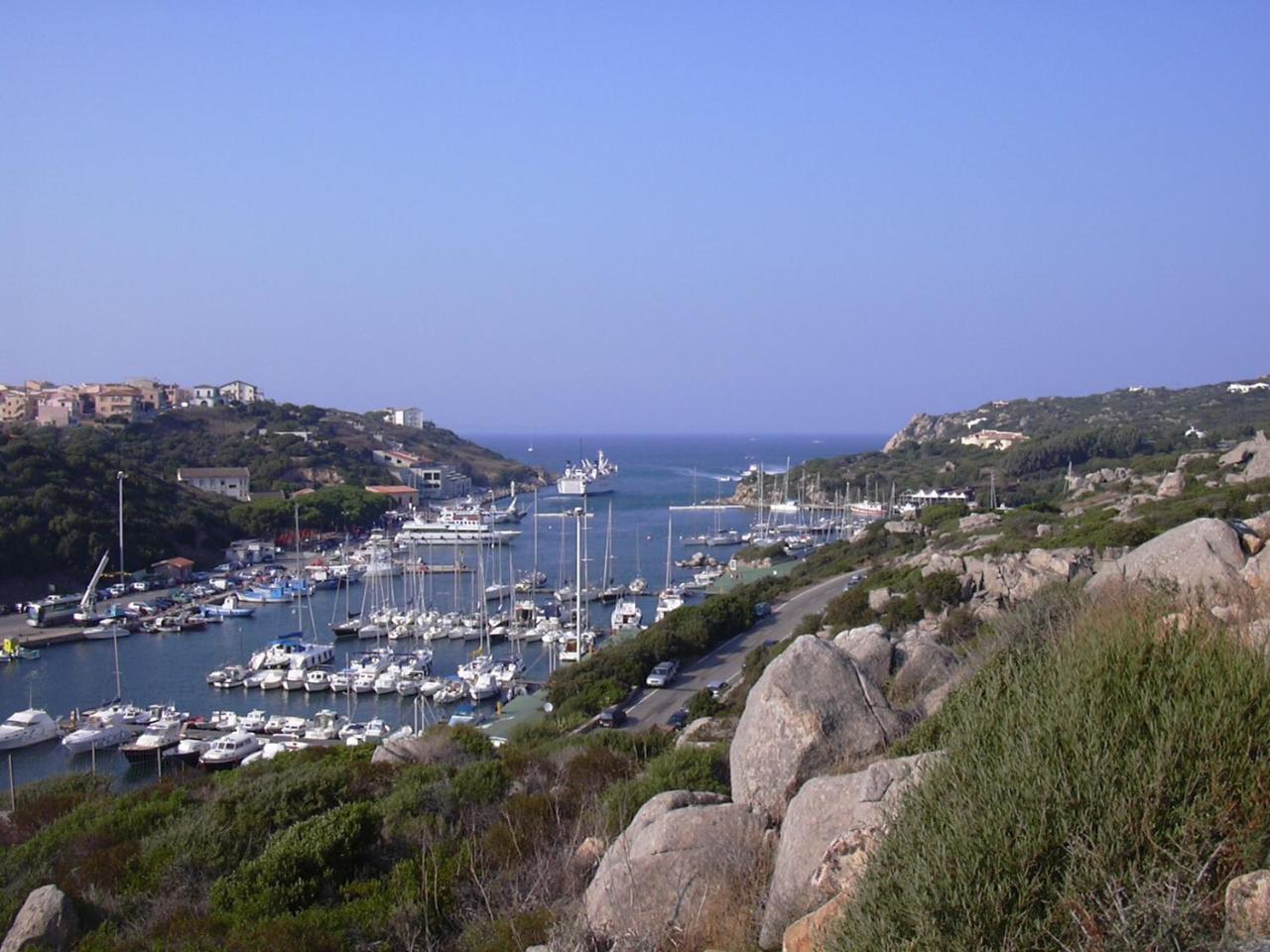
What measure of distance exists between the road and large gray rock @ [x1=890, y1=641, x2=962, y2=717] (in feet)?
22.3

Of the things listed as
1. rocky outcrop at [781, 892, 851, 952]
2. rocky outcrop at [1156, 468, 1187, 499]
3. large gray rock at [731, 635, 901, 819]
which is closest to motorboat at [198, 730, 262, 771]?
large gray rock at [731, 635, 901, 819]

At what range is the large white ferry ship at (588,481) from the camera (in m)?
80.1

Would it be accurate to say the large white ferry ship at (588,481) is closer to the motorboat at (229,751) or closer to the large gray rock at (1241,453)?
the large gray rock at (1241,453)

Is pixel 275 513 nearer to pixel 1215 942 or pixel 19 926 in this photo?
pixel 19 926

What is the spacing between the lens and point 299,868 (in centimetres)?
624

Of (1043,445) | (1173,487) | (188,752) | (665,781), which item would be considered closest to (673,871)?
(665,781)

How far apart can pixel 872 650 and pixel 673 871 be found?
3.80 meters

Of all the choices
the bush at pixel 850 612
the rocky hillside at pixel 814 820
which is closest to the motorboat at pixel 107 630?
the bush at pixel 850 612

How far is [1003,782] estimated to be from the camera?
3.10 meters

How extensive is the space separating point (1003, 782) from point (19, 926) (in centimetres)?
A: 539

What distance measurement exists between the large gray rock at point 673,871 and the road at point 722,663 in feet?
31.0

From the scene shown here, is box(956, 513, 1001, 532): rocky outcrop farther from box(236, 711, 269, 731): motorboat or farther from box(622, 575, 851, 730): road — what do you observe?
box(236, 711, 269, 731): motorboat

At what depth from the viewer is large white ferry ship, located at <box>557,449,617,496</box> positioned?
263 ft

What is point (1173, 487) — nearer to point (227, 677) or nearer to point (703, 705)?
point (703, 705)
